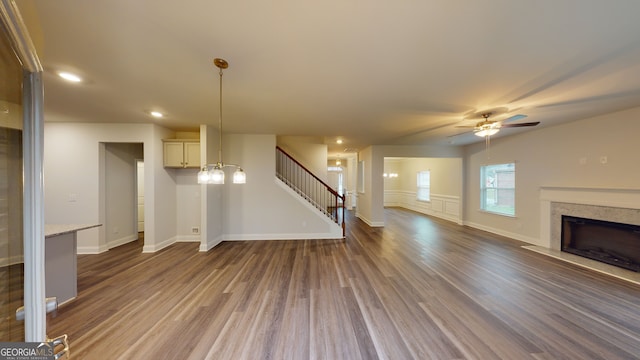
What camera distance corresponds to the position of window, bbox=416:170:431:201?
899 centimetres

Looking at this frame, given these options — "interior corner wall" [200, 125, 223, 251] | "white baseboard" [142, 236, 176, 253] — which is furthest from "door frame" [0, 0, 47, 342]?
"white baseboard" [142, 236, 176, 253]

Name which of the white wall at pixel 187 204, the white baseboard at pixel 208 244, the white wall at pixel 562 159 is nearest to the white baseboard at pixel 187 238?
the white wall at pixel 187 204

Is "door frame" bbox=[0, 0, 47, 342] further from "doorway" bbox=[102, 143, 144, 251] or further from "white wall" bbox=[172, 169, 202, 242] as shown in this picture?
"doorway" bbox=[102, 143, 144, 251]

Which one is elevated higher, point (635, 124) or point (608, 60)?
point (608, 60)

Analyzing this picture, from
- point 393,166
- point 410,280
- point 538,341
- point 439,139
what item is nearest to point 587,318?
point 538,341

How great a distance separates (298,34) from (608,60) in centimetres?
293

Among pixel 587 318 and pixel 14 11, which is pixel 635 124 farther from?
pixel 14 11

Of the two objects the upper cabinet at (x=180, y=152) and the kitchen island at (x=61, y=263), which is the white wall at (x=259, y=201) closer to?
the upper cabinet at (x=180, y=152)

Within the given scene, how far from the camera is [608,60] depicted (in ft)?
6.73

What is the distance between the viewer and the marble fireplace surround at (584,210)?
3.46 m

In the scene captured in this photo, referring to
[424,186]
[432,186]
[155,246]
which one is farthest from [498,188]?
[155,246]

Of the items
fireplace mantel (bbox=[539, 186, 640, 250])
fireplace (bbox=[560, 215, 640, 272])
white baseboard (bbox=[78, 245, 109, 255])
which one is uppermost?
fireplace mantel (bbox=[539, 186, 640, 250])

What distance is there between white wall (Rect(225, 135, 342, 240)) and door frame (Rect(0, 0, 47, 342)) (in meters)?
4.46

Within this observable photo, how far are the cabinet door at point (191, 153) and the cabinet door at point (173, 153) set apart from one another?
0.08m
